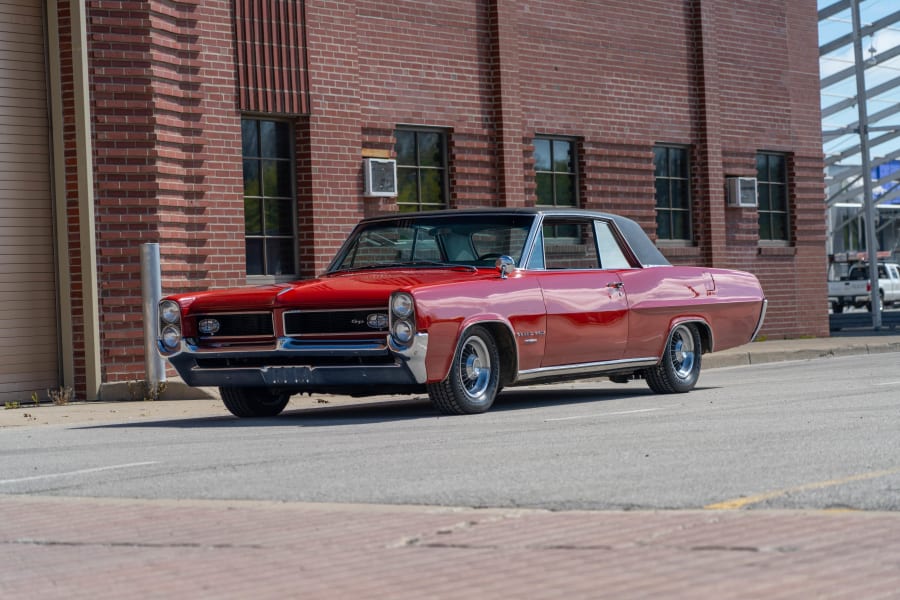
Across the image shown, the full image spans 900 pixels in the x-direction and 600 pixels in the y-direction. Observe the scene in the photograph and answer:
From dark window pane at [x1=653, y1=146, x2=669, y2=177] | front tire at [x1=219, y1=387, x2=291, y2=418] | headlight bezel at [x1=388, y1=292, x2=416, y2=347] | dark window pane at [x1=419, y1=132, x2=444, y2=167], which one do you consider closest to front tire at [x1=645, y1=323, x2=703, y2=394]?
front tire at [x1=219, y1=387, x2=291, y2=418]

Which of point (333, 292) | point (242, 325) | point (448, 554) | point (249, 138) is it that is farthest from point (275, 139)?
point (448, 554)

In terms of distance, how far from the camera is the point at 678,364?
44.1 ft

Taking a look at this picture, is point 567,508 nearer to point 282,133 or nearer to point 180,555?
point 180,555

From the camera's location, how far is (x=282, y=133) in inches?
699

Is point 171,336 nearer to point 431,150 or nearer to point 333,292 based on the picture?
point 333,292

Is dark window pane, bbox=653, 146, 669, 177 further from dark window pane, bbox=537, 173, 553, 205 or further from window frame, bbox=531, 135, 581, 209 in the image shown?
dark window pane, bbox=537, 173, 553, 205

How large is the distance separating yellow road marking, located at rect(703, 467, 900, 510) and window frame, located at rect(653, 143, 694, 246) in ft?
51.9

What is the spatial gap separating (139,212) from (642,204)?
9.24 metres

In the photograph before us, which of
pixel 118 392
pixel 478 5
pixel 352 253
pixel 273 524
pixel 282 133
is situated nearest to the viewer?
pixel 273 524

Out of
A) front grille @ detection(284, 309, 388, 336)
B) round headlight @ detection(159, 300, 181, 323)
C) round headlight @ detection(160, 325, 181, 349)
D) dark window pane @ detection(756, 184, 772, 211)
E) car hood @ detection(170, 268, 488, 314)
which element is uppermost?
A: dark window pane @ detection(756, 184, 772, 211)

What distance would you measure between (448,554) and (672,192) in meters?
18.4

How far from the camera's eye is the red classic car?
10.6 meters

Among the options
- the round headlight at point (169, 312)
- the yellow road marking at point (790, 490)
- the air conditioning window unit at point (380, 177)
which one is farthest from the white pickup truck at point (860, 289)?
the yellow road marking at point (790, 490)

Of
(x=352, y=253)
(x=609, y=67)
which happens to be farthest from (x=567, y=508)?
(x=609, y=67)
